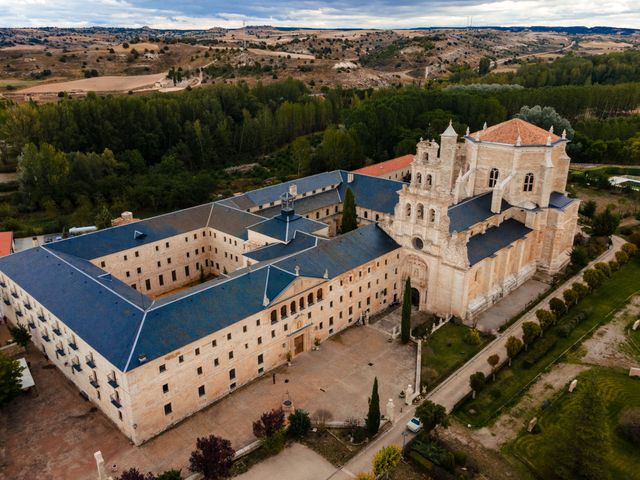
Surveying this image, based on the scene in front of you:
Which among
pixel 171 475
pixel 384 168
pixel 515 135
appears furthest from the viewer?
pixel 384 168

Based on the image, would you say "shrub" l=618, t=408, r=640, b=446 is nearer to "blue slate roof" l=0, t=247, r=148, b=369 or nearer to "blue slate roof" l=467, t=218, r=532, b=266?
"blue slate roof" l=467, t=218, r=532, b=266

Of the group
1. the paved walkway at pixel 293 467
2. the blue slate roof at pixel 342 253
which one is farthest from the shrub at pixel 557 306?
the paved walkway at pixel 293 467

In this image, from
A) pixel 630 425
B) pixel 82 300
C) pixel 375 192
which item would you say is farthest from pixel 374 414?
pixel 375 192

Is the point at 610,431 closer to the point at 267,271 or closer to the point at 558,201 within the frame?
the point at 267,271

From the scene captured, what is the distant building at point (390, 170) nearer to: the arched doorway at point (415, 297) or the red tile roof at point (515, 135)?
the red tile roof at point (515, 135)

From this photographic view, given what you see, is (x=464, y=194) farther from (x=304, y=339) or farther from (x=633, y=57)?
(x=633, y=57)

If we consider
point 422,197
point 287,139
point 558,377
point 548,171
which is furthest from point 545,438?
point 287,139
